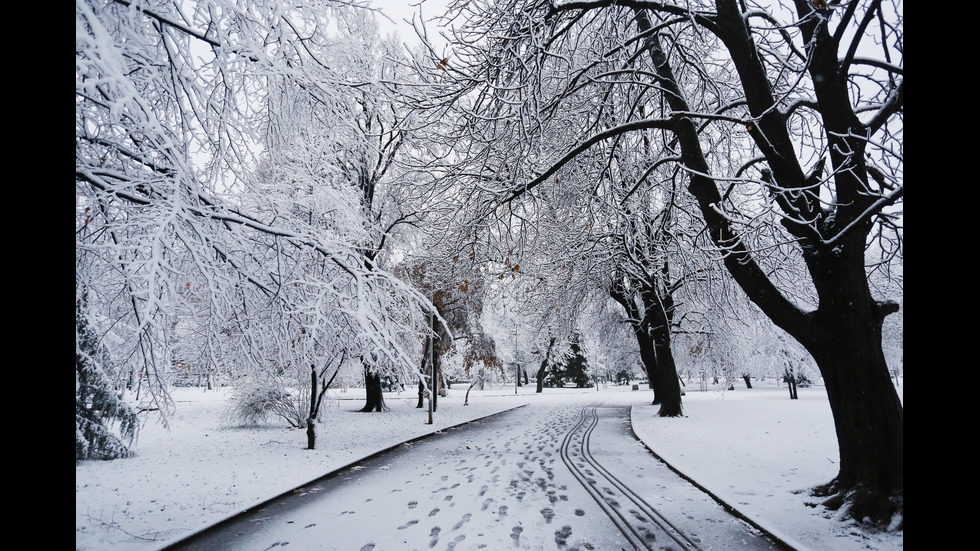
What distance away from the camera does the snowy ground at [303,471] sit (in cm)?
529

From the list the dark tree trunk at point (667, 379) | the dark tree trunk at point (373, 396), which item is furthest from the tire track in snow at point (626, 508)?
the dark tree trunk at point (373, 396)

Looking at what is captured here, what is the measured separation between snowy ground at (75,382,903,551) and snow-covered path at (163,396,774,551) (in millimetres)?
497

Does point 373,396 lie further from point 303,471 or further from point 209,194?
point 209,194

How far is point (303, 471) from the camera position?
350 inches

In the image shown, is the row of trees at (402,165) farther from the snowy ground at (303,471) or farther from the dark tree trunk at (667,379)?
the dark tree trunk at (667,379)

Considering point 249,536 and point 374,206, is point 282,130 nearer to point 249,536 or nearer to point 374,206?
point 249,536

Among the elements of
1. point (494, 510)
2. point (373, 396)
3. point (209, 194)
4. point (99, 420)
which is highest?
point (209, 194)

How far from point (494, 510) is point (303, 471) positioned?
180 inches

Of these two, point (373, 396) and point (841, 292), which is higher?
point (841, 292)

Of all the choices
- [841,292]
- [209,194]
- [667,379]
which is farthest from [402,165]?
[667,379]

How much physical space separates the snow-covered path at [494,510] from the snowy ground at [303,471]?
1.63 feet
